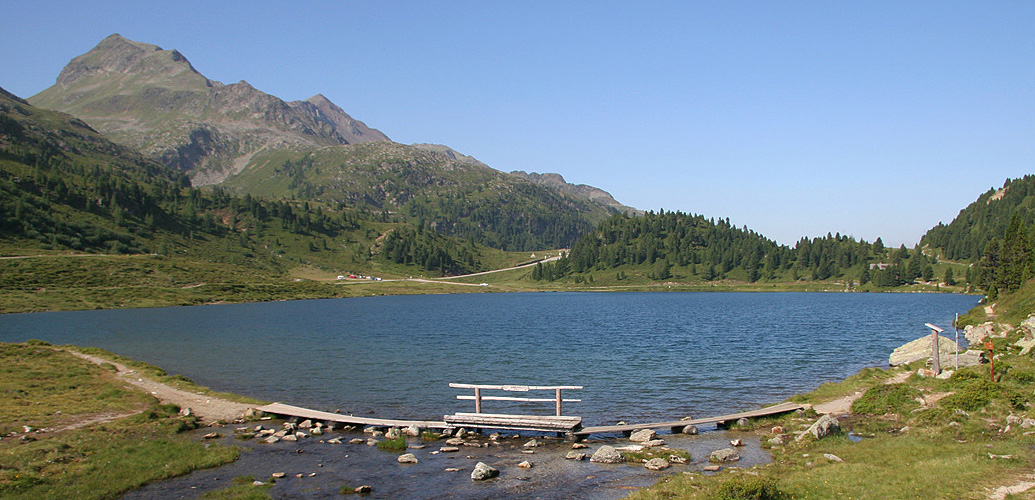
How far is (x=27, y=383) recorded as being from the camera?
4322cm

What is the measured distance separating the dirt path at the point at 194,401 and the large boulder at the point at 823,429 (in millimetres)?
34137

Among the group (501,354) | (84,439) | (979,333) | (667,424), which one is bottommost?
(501,354)

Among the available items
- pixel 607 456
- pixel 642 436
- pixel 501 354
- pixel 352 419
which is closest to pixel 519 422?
pixel 642 436

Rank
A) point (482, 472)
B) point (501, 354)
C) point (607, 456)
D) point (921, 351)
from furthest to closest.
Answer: point (501, 354) → point (921, 351) → point (607, 456) → point (482, 472)

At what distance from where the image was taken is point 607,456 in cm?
2880

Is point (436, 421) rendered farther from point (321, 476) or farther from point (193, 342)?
point (193, 342)

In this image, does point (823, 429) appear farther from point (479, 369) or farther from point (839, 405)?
point (479, 369)

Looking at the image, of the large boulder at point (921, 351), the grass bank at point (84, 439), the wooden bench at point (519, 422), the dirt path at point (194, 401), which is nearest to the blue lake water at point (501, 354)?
the large boulder at point (921, 351)

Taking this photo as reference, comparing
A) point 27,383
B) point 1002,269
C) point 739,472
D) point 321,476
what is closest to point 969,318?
point 1002,269

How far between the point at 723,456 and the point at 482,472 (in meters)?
11.3

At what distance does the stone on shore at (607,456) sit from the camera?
28.6 metres

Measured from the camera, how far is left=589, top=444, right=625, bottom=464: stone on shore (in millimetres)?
28594

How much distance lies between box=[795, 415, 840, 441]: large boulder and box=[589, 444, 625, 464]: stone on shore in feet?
30.6

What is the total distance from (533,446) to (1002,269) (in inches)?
4506
